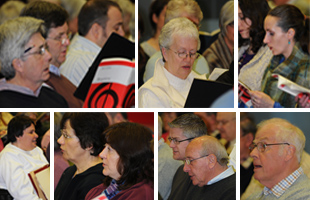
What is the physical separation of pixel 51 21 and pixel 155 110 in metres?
1.02

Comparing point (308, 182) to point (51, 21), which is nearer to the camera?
point (308, 182)

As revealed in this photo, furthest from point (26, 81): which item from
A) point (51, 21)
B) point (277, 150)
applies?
point (277, 150)

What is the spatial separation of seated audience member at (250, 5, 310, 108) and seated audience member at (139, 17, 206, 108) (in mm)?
468

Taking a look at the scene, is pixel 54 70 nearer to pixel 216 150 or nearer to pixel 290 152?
pixel 216 150

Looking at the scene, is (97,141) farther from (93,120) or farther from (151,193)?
(151,193)

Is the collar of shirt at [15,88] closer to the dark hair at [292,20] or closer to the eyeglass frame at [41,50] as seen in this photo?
the eyeglass frame at [41,50]

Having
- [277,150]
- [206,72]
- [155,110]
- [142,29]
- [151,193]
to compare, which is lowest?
[151,193]

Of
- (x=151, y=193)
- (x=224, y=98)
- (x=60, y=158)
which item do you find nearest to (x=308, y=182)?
(x=224, y=98)

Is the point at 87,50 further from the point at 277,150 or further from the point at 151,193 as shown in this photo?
the point at 277,150

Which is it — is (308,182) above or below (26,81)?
below

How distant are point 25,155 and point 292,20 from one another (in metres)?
2.15

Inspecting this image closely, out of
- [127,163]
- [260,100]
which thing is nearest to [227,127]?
[260,100]

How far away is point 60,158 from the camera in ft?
13.2

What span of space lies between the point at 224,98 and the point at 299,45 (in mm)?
644
